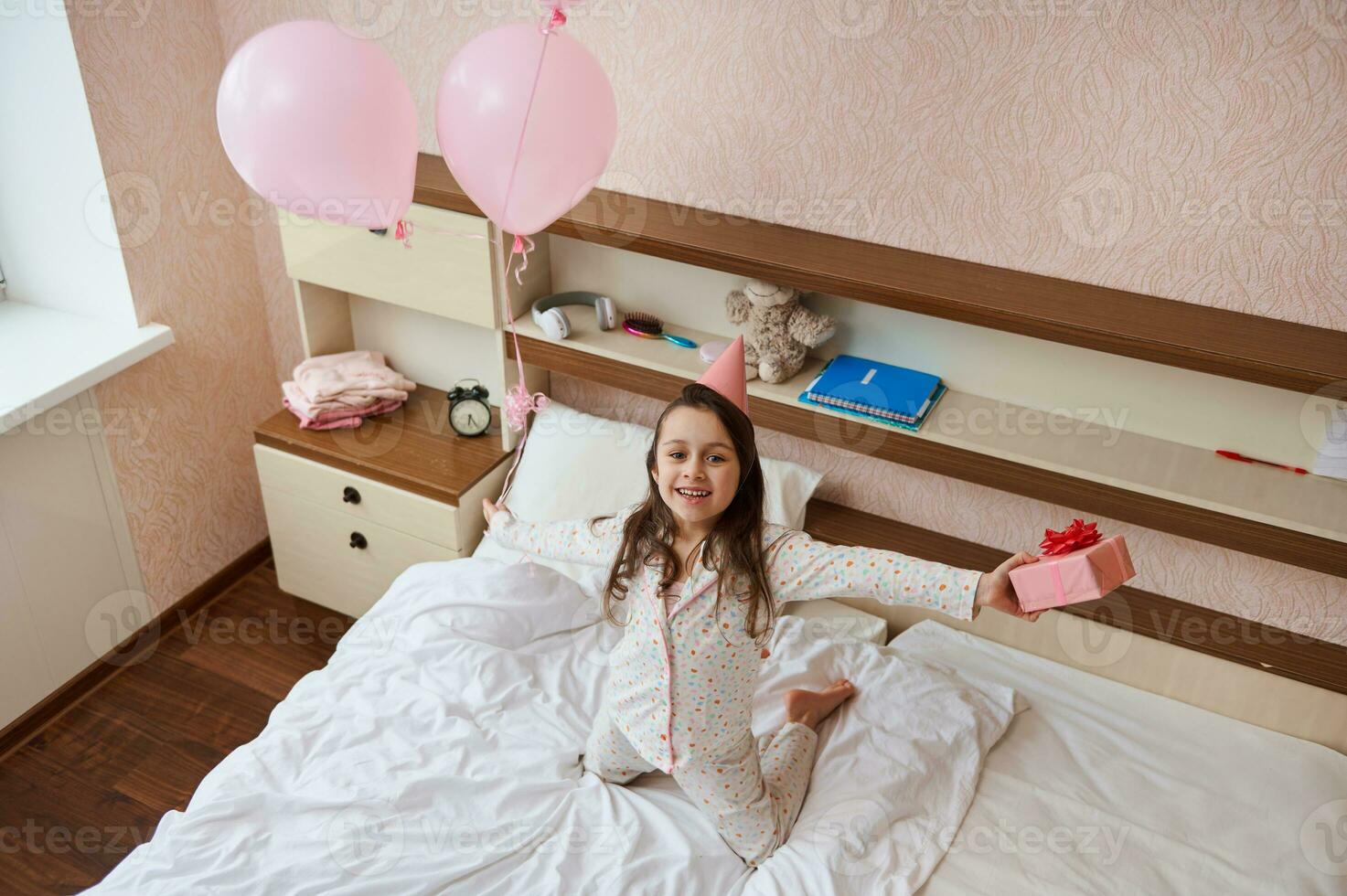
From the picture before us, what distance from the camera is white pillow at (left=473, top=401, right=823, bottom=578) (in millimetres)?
2377

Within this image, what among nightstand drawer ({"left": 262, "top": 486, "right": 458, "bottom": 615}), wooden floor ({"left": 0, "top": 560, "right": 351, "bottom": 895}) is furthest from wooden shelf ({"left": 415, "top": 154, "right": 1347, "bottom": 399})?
wooden floor ({"left": 0, "top": 560, "right": 351, "bottom": 895})

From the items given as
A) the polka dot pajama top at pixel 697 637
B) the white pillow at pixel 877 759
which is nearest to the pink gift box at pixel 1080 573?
the polka dot pajama top at pixel 697 637

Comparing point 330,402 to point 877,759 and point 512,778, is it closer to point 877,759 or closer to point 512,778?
point 512,778

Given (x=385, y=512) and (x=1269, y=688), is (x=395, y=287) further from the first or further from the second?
(x=1269, y=688)

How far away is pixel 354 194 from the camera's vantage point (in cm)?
162

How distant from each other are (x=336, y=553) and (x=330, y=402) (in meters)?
0.39

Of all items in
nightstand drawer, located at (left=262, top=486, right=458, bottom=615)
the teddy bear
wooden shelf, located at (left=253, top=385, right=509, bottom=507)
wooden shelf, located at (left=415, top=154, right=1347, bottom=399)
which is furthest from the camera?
nightstand drawer, located at (left=262, top=486, right=458, bottom=615)

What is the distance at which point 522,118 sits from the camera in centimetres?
153

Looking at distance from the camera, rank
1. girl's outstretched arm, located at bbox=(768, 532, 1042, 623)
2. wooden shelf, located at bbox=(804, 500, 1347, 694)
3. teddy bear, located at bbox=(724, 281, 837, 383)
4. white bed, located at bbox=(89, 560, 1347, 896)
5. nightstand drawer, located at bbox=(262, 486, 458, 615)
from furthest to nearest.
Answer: nightstand drawer, located at bbox=(262, 486, 458, 615) < teddy bear, located at bbox=(724, 281, 837, 383) < wooden shelf, located at bbox=(804, 500, 1347, 694) < white bed, located at bbox=(89, 560, 1347, 896) < girl's outstretched arm, located at bbox=(768, 532, 1042, 623)

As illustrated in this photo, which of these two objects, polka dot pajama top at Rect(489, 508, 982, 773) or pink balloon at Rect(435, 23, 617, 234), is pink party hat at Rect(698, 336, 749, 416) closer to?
polka dot pajama top at Rect(489, 508, 982, 773)

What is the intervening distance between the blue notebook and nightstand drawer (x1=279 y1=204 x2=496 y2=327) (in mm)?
778

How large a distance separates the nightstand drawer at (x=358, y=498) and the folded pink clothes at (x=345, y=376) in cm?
18

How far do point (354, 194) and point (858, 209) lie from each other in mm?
1008

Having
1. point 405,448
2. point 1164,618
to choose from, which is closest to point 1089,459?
point 1164,618
